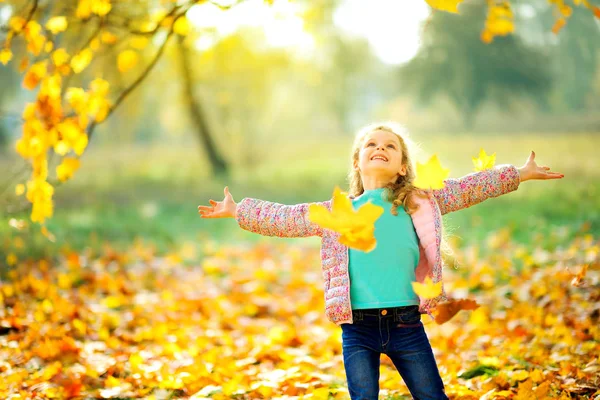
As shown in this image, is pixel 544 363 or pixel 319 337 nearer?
pixel 544 363

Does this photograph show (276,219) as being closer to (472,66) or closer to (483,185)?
(483,185)

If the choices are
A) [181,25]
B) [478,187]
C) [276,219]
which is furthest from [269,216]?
[181,25]

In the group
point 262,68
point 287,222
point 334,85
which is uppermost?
point 334,85

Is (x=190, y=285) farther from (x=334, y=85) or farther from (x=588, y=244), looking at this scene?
(x=334, y=85)

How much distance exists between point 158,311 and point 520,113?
14.9 metres

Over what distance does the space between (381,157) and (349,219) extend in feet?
1.54

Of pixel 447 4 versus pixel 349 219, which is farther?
pixel 447 4

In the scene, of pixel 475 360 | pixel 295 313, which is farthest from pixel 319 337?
pixel 475 360

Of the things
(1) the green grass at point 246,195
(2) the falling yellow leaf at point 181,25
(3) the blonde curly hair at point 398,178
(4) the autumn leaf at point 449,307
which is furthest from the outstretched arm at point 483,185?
(2) the falling yellow leaf at point 181,25

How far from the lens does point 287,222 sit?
221 cm

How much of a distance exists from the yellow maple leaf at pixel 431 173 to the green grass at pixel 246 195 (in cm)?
40

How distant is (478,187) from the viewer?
222 centimetres

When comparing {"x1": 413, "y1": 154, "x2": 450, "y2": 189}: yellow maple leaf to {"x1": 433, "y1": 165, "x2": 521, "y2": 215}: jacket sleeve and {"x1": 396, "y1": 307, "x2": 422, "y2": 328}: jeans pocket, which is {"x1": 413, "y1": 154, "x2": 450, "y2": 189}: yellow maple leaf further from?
{"x1": 396, "y1": 307, "x2": 422, "y2": 328}: jeans pocket

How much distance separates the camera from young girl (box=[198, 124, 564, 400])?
6.77 feet
